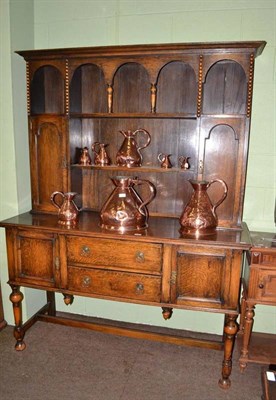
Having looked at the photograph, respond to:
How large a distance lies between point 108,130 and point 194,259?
44.4 inches

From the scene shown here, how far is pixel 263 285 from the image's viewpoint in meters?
Answer: 1.92

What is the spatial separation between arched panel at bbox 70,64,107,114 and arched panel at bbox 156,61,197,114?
41 cm

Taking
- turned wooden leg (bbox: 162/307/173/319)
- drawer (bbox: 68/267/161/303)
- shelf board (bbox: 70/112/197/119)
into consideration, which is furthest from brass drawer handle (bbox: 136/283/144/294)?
shelf board (bbox: 70/112/197/119)

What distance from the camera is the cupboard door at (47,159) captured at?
2.30 m

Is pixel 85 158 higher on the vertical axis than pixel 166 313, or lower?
higher

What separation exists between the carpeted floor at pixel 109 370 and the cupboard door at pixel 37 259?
1.70 feet

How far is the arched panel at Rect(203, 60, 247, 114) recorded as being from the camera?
2172mm

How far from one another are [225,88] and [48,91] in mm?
1264

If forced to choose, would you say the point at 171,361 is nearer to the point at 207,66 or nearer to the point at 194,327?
the point at 194,327

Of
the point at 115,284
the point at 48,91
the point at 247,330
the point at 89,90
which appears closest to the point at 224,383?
the point at 247,330

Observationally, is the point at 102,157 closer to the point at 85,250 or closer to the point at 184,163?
the point at 184,163

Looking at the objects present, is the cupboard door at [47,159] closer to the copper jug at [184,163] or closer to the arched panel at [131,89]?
the arched panel at [131,89]

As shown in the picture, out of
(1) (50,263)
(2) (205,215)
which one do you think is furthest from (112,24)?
(1) (50,263)

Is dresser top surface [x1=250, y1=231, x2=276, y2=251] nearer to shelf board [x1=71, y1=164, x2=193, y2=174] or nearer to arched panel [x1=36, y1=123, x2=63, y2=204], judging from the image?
shelf board [x1=71, y1=164, x2=193, y2=174]
